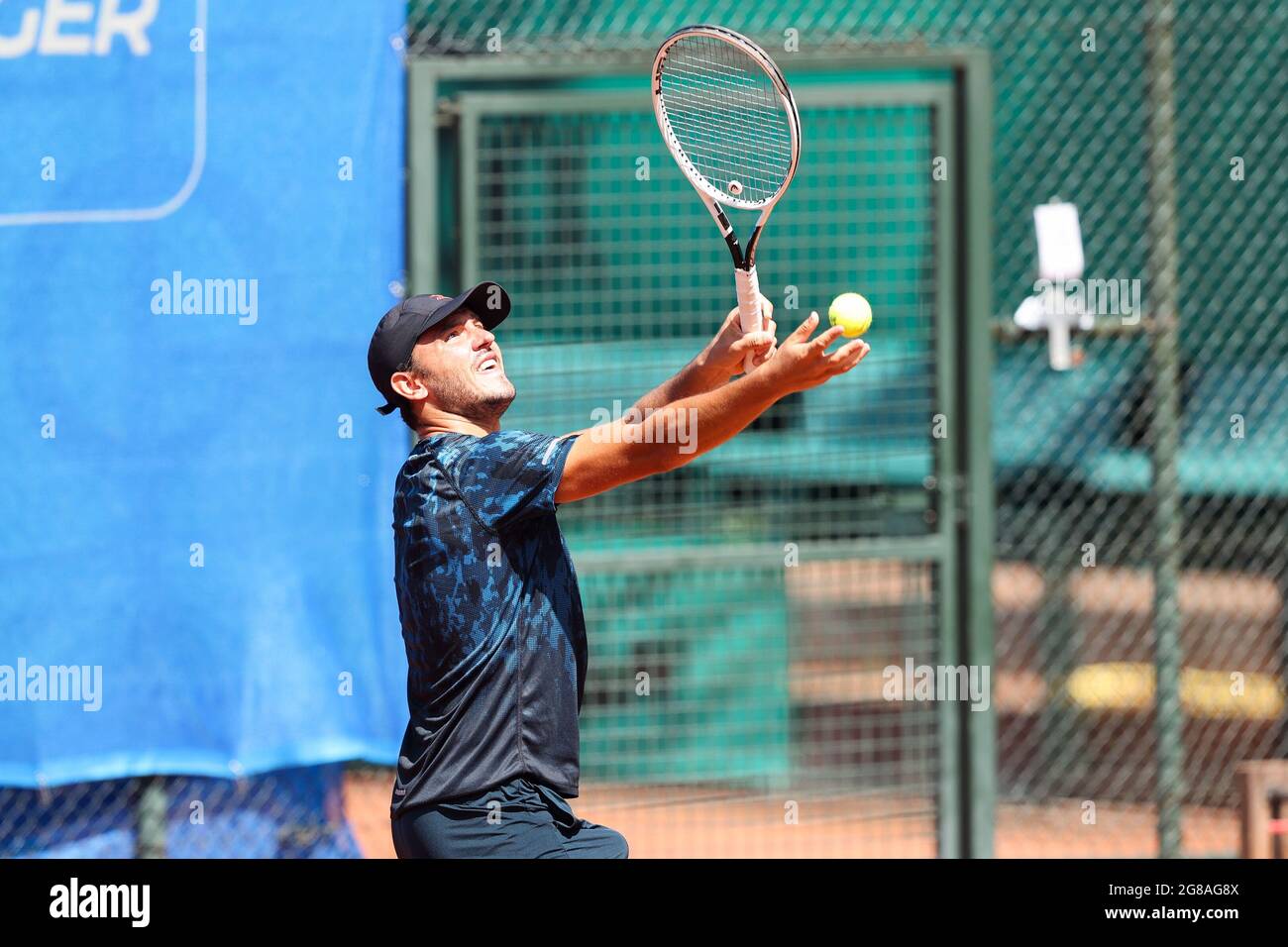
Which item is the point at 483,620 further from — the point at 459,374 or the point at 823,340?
the point at 823,340

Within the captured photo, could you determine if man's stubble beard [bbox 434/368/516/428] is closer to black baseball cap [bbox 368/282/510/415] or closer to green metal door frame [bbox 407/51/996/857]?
black baseball cap [bbox 368/282/510/415]

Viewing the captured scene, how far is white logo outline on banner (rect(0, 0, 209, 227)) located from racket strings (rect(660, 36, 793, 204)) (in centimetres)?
179

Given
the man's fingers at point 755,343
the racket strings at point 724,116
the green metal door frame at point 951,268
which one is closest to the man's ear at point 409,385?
the man's fingers at point 755,343

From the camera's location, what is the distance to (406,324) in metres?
3.21

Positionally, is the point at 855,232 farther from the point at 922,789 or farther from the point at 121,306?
the point at 121,306

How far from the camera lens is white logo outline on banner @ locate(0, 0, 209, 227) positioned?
4832 mm

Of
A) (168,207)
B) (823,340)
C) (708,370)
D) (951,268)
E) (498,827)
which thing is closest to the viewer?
(823,340)

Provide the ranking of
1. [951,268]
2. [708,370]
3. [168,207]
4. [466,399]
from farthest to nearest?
1. [951,268]
2. [168,207]
3. [708,370]
4. [466,399]

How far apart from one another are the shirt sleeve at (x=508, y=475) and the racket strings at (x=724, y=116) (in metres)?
1.07

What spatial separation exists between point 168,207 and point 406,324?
1.99m

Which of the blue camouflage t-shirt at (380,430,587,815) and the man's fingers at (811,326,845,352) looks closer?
the man's fingers at (811,326,845,352)

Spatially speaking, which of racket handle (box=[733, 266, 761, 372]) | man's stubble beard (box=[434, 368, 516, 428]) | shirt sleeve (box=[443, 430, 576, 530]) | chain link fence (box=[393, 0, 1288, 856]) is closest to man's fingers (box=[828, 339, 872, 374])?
racket handle (box=[733, 266, 761, 372])

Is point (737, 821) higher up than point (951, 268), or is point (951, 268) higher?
point (951, 268)

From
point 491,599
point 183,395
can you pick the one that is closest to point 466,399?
point 491,599
